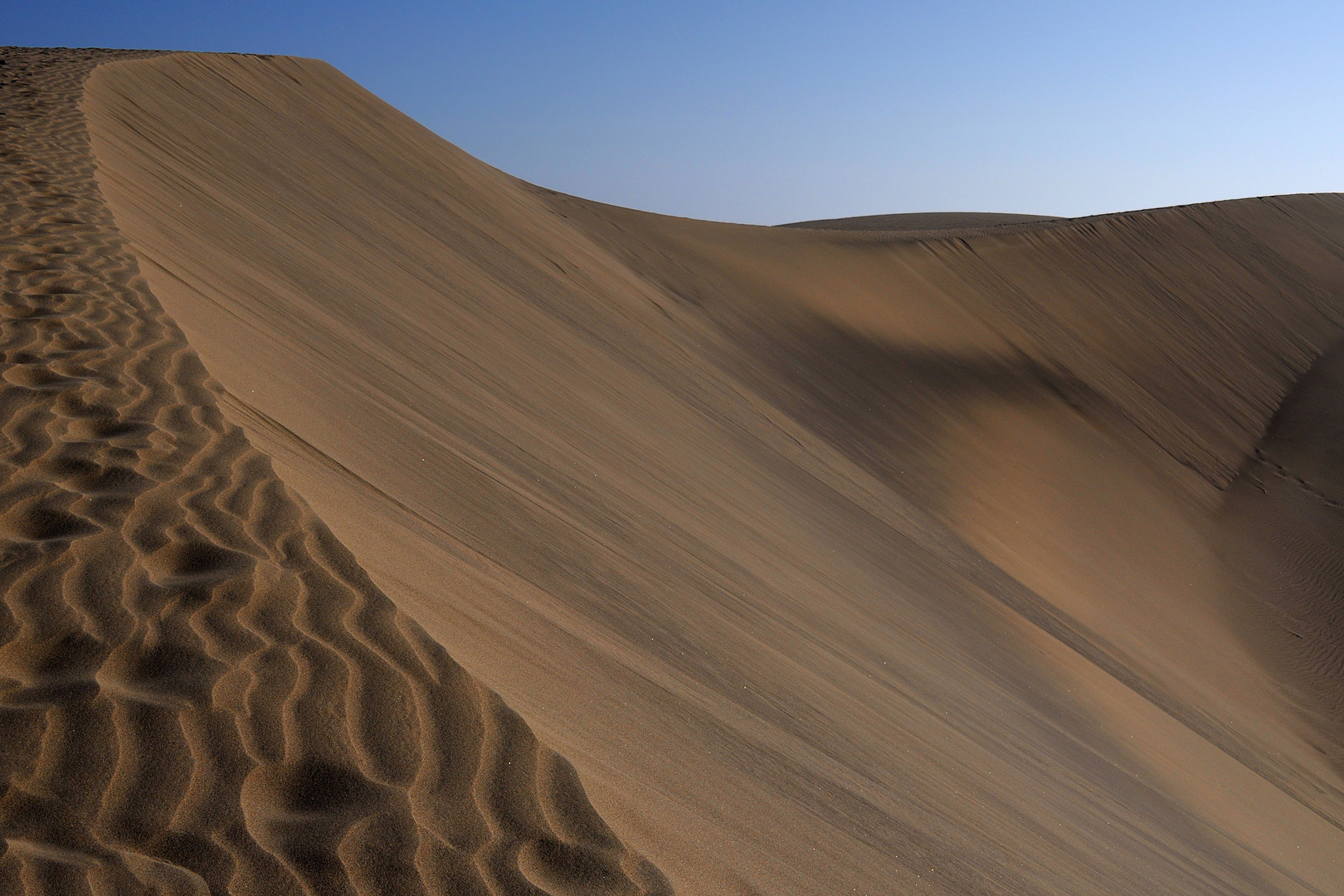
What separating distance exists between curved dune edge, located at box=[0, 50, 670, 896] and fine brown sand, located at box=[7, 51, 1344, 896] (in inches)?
0.4

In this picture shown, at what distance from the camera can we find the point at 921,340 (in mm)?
14625

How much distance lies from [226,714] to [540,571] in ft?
5.36

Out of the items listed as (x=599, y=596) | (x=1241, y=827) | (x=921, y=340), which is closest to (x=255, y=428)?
(x=599, y=596)

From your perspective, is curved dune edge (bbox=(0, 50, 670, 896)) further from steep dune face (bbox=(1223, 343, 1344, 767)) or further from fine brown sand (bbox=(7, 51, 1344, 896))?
steep dune face (bbox=(1223, 343, 1344, 767))

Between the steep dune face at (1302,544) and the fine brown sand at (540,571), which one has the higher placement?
the steep dune face at (1302,544)

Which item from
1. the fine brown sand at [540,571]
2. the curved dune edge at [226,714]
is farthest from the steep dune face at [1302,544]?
the curved dune edge at [226,714]

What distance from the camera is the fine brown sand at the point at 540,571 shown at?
212 centimetres

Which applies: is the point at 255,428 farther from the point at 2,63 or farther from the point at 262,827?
the point at 2,63

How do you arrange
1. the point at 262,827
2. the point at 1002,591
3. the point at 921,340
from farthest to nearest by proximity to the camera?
the point at 921,340 → the point at 1002,591 → the point at 262,827

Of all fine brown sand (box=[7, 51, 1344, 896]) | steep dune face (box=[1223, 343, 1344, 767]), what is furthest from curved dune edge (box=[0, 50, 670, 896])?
steep dune face (box=[1223, 343, 1344, 767])

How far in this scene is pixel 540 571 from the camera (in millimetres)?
3711

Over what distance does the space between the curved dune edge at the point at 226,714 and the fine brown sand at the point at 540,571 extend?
0.03 ft

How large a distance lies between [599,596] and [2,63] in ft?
45.1

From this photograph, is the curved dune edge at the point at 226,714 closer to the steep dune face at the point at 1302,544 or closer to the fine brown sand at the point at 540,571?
the fine brown sand at the point at 540,571
